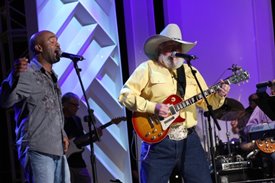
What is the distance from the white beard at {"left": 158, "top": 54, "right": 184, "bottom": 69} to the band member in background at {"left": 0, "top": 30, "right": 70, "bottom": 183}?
114 centimetres

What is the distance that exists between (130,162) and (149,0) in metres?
2.41

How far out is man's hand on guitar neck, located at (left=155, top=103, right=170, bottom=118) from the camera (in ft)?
15.6

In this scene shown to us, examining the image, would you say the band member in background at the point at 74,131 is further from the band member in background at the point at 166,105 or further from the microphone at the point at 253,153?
the microphone at the point at 253,153

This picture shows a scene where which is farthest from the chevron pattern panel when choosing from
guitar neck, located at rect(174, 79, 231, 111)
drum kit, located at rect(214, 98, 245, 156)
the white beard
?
guitar neck, located at rect(174, 79, 231, 111)

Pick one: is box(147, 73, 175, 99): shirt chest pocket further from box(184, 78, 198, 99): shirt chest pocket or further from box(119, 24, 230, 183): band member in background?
box(184, 78, 198, 99): shirt chest pocket

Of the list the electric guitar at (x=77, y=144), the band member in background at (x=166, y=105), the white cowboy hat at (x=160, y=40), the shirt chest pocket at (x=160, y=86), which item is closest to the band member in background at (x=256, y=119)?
the electric guitar at (x=77, y=144)

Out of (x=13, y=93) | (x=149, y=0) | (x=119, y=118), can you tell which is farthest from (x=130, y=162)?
(x=13, y=93)

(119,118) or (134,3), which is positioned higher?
(134,3)

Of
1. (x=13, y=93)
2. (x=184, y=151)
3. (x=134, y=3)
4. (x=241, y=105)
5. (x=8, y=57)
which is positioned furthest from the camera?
(x=241, y=105)

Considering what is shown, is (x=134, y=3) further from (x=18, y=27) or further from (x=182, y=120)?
(x=182, y=120)

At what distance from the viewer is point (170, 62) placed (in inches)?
195

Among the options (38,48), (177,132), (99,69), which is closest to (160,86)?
(177,132)

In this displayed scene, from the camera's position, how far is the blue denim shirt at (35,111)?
4.05 m

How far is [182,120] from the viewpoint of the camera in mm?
4805
